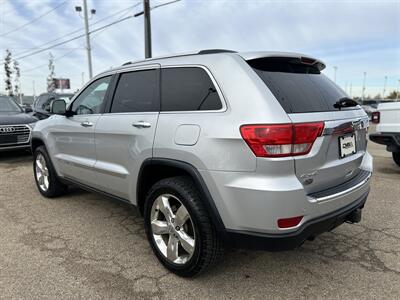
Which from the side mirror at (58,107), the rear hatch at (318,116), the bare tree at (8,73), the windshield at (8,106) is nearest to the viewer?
the rear hatch at (318,116)

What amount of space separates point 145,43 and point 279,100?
485 inches

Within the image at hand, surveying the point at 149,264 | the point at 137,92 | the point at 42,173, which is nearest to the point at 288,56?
the point at 137,92

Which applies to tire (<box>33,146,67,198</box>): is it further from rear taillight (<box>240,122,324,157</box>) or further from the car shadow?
the car shadow

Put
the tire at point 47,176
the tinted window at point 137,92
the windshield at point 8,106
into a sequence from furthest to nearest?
the windshield at point 8,106 → the tire at point 47,176 → the tinted window at point 137,92

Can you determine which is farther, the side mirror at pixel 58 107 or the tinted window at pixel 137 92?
the side mirror at pixel 58 107

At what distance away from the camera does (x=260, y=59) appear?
8.59 feet

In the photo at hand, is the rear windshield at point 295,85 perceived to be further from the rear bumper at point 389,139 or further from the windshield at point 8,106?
the windshield at point 8,106

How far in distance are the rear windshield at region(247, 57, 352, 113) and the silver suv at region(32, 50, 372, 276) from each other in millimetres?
11

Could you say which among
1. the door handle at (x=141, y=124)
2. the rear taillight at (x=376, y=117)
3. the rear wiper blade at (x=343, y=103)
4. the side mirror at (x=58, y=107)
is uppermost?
the rear wiper blade at (x=343, y=103)

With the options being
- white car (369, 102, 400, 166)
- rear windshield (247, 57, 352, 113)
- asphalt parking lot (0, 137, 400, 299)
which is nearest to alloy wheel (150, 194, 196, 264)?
asphalt parking lot (0, 137, 400, 299)

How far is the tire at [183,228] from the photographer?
2566 millimetres

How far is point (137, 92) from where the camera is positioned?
3373 mm

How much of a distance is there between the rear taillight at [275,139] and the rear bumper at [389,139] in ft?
14.7

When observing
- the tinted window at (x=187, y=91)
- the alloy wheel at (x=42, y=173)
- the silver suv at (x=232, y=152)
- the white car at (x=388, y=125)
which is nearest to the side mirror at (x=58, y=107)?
the alloy wheel at (x=42, y=173)
